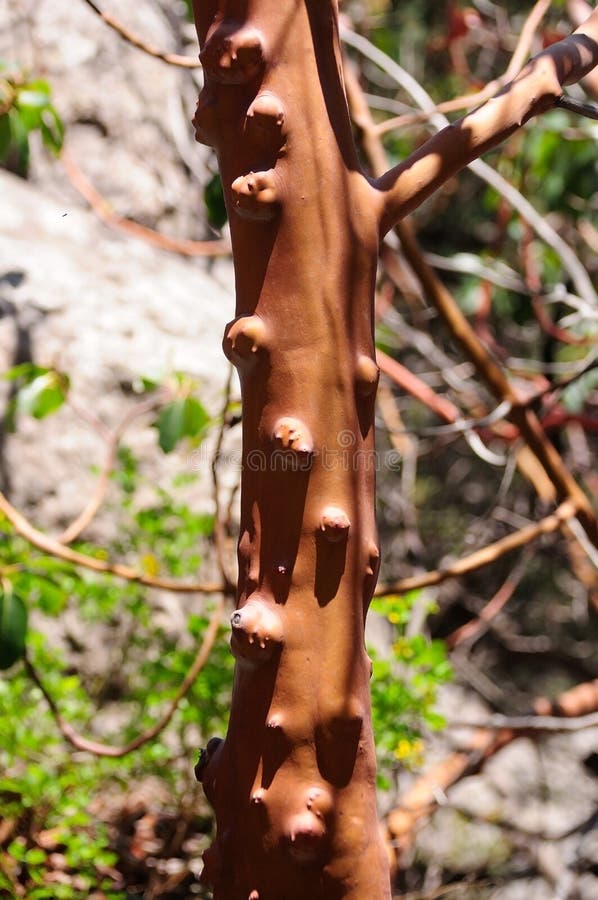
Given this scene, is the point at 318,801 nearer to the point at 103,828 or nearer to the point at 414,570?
the point at 103,828

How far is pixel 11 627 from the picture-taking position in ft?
3.24

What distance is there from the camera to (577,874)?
157 centimetres

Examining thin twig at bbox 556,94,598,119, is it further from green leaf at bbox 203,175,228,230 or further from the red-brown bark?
green leaf at bbox 203,175,228,230

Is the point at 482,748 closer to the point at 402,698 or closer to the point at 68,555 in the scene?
the point at 402,698

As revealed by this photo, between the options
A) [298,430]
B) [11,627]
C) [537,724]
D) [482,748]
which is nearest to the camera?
[298,430]

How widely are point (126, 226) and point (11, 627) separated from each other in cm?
105

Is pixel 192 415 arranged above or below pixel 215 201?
below

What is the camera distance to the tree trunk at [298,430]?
0.64 meters

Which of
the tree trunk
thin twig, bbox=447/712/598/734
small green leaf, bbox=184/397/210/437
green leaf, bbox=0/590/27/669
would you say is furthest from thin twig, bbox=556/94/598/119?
thin twig, bbox=447/712/598/734

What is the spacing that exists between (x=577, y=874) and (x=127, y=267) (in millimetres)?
1375

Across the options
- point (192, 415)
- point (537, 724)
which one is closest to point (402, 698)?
point (537, 724)

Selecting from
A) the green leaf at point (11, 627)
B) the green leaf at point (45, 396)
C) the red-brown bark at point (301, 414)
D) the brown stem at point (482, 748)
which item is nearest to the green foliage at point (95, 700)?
the green leaf at point (11, 627)

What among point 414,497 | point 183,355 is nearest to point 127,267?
point 183,355

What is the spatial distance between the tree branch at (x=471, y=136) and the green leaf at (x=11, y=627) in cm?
57
